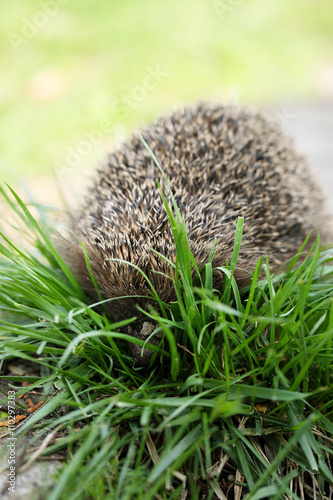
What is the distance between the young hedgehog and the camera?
99.0 inches

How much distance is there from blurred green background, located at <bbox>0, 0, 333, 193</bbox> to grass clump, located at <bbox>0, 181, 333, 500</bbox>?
16.2ft

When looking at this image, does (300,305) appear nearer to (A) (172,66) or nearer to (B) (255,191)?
(B) (255,191)

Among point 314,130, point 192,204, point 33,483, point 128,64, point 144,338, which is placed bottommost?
point 33,483

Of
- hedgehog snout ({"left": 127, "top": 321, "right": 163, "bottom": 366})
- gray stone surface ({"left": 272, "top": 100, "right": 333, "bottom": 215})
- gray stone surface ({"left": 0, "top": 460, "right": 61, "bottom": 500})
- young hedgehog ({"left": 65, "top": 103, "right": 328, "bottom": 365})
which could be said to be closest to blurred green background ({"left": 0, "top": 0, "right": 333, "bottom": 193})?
gray stone surface ({"left": 272, "top": 100, "right": 333, "bottom": 215})

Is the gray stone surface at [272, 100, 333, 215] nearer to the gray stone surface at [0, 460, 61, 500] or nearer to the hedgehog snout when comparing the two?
the hedgehog snout

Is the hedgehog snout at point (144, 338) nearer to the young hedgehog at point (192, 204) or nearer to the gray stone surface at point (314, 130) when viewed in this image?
the young hedgehog at point (192, 204)

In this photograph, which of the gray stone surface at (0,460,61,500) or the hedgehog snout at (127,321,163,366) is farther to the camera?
the hedgehog snout at (127,321,163,366)

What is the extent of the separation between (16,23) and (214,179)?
9772mm

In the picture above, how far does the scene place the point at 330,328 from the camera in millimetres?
2133

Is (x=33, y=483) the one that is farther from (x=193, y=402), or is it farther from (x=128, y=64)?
(x=128, y=64)

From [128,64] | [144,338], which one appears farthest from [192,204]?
[128,64]

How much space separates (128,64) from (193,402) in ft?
29.9

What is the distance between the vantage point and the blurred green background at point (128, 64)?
7.92m

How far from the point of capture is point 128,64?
9.75 m
